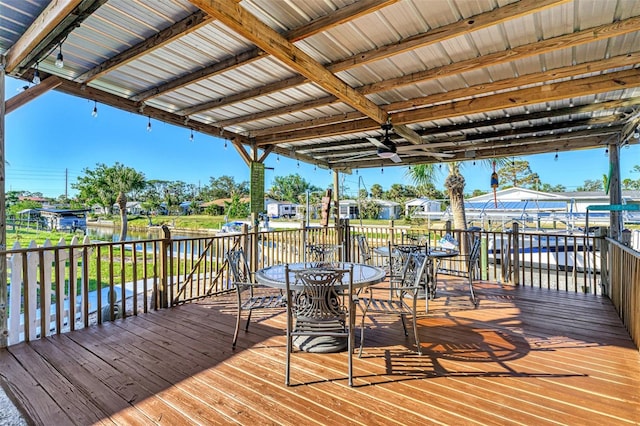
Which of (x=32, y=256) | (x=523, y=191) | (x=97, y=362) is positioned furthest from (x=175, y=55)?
(x=523, y=191)

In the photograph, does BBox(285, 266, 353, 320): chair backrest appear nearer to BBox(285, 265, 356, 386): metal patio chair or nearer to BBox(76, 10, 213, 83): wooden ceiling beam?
BBox(285, 265, 356, 386): metal patio chair

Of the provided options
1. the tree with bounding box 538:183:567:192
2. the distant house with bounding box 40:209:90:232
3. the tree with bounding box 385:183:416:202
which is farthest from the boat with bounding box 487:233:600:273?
the tree with bounding box 538:183:567:192

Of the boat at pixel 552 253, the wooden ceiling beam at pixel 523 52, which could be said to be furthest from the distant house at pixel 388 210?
the wooden ceiling beam at pixel 523 52

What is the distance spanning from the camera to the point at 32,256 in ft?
10.7

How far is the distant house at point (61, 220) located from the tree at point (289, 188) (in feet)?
74.6

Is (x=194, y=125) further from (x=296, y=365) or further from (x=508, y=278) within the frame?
(x=508, y=278)

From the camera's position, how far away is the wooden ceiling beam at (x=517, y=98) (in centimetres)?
345

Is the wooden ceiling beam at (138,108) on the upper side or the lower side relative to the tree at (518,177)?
lower

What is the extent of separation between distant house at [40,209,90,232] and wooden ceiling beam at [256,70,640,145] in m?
19.7

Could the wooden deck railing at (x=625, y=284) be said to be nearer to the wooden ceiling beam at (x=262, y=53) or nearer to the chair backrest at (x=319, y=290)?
the chair backrest at (x=319, y=290)

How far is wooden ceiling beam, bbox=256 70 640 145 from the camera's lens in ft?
11.3

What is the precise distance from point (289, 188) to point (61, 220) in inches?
968

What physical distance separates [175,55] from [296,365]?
3.32 metres

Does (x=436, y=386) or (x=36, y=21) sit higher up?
(x=36, y=21)
